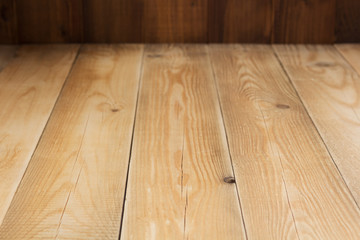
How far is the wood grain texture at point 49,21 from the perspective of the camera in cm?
206

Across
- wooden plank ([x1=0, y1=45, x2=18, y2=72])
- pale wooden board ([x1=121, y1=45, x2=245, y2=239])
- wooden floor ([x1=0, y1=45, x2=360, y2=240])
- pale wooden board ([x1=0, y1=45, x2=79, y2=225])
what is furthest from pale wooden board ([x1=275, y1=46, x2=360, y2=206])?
wooden plank ([x1=0, y1=45, x2=18, y2=72])

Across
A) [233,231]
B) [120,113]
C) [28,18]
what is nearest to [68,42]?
[28,18]

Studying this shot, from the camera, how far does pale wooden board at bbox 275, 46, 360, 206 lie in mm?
1302

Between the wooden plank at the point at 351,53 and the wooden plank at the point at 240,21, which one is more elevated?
the wooden plank at the point at 240,21

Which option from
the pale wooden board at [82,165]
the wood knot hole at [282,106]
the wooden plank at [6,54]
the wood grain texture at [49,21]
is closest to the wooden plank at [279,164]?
the wood knot hole at [282,106]

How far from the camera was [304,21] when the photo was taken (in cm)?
210

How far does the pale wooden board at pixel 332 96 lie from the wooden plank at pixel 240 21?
10cm

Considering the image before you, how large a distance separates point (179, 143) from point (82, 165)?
233mm

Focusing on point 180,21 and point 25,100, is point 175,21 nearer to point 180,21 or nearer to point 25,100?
point 180,21

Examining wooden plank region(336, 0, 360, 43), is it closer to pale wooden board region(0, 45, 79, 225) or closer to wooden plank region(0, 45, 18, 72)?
pale wooden board region(0, 45, 79, 225)

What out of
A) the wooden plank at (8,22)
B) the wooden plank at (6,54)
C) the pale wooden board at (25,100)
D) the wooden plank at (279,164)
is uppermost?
the wooden plank at (8,22)

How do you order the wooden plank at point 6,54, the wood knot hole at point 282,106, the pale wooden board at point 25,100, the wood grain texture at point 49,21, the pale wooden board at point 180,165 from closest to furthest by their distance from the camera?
1. the pale wooden board at point 180,165
2. the pale wooden board at point 25,100
3. the wood knot hole at point 282,106
4. the wooden plank at point 6,54
5. the wood grain texture at point 49,21

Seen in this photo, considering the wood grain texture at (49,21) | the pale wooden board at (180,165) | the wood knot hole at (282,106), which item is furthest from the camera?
the wood grain texture at (49,21)

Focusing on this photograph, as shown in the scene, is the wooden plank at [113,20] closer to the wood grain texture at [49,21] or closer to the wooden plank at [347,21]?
the wood grain texture at [49,21]
